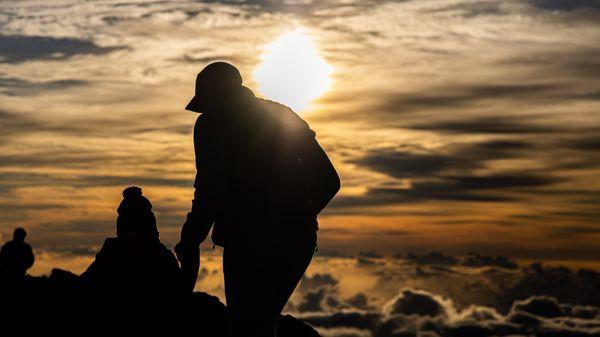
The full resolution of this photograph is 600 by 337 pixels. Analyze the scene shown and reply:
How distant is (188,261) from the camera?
855cm

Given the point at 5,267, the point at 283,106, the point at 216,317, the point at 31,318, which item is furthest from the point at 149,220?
the point at 216,317

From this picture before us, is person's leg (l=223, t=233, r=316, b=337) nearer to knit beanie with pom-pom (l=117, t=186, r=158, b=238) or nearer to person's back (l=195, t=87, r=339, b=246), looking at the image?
person's back (l=195, t=87, r=339, b=246)

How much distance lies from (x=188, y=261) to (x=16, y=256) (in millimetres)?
10700

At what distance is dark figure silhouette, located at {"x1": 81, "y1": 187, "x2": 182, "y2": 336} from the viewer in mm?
10969

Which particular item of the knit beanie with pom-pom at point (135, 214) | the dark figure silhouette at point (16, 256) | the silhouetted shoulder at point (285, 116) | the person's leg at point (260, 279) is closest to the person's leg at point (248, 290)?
the person's leg at point (260, 279)

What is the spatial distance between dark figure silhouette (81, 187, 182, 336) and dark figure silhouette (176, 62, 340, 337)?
7.63 feet

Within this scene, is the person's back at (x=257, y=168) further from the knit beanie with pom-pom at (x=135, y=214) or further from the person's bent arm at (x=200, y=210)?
the knit beanie with pom-pom at (x=135, y=214)

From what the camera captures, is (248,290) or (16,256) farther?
(16,256)

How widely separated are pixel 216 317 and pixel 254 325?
68.2ft

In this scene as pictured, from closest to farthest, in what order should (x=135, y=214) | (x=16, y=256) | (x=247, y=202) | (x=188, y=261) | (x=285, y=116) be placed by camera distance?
1. (x=188, y=261)
2. (x=247, y=202)
3. (x=285, y=116)
4. (x=135, y=214)
5. (x=16, y=256)

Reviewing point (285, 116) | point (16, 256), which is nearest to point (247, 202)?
point (285, 116)

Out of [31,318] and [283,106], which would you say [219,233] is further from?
[31,318]

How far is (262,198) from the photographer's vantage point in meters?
8.74

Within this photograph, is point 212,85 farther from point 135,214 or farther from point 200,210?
point 135,214
